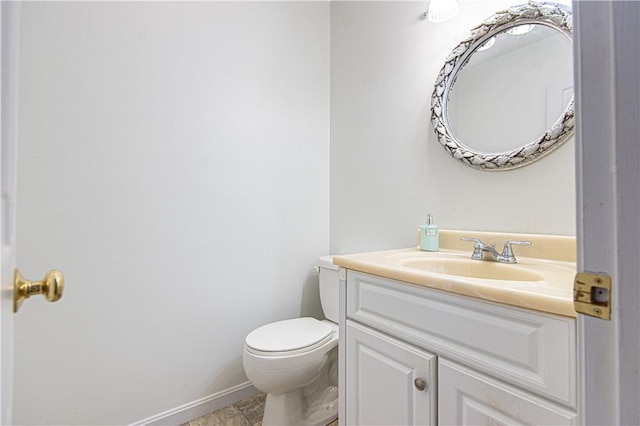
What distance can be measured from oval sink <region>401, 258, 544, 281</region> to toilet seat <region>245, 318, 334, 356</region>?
58 cm

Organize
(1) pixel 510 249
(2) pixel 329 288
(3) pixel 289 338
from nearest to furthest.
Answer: (1) pixel 510 249 → (3) pixel 289 338 → (2) pixel 329 288

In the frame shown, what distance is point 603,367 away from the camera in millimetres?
347

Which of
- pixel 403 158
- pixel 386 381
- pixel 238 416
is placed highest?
Answer: pixel 403 158

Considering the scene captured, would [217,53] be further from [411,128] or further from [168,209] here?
[411,128]

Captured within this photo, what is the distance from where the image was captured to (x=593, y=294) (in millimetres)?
350

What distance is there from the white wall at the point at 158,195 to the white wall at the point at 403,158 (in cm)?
22

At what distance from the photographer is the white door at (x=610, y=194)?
0.32 m

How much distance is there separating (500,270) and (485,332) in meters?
0.37

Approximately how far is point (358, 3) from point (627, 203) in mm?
1869

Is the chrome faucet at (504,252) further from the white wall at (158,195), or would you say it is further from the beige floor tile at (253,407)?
the beige floor tile at (253,407)

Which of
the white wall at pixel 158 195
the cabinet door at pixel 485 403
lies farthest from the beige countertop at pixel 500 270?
the white wall at pixel 158 195

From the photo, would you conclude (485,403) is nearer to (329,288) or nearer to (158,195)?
(329,288)

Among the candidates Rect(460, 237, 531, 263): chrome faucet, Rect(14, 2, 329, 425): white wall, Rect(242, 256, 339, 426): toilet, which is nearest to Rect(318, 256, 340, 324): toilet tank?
Rect(242, 256, 339, 426): toilet

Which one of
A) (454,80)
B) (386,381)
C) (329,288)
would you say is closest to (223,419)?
(329,288)
